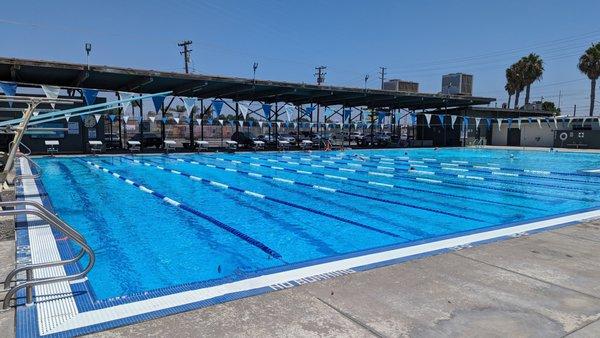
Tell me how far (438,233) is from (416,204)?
259 centimetres

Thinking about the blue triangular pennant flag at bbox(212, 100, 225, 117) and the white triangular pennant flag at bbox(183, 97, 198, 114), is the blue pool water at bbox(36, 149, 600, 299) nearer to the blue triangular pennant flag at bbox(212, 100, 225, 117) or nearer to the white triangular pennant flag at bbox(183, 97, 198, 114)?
the white triangular pennant flag at bbox(183, 97, 198, 114)

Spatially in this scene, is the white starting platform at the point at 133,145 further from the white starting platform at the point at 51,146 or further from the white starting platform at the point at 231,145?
the white starting platform at the point at 231,145

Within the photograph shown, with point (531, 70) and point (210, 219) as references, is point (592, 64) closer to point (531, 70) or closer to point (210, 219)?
point (531, 70)

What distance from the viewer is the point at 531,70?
1908 inches

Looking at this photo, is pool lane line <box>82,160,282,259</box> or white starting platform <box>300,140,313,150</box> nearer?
pool lane line <box>82,160,282,259</box>

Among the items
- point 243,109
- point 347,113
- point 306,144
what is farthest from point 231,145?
point 347,113

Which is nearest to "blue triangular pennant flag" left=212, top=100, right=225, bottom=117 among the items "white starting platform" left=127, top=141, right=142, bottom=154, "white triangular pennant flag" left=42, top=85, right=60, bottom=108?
"white starting platform" left=127, top=141, right=142, bottom=154

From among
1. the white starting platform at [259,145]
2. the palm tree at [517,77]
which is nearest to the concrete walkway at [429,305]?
the white starting platform at [259,145]

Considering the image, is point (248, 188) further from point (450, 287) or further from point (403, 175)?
point (450, 287)

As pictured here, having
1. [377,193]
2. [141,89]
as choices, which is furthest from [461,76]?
[377,193]

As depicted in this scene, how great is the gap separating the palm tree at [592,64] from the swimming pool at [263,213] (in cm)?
3267

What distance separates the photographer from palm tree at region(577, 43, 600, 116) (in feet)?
132

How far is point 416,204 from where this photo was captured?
9.17 metres

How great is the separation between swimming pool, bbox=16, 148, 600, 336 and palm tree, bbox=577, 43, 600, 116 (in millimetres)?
32666
